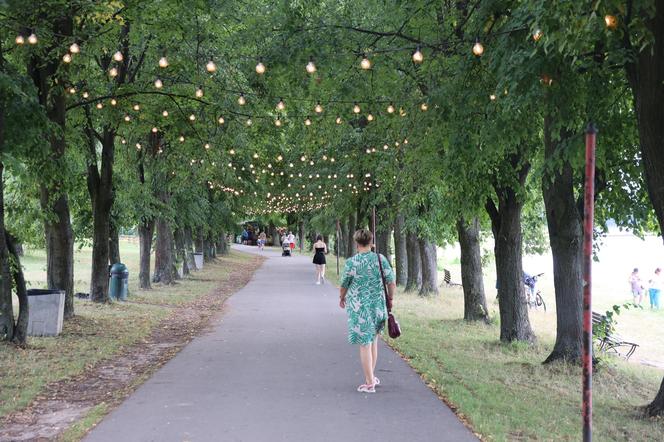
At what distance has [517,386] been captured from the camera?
8.90 metres

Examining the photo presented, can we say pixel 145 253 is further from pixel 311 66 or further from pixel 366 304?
pixel 366 304

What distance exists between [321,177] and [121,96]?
662 inches

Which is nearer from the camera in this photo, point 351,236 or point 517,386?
point 517,386

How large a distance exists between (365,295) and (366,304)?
0.10 m

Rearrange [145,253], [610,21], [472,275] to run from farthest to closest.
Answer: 1. [145,253]
2. [472,275]
3. [610,21]

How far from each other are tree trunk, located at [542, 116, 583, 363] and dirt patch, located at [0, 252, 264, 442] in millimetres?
5957

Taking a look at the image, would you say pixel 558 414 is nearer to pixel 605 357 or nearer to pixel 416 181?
pixel 605 357

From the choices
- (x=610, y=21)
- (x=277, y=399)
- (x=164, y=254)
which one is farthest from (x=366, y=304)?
(x=164, y=254)

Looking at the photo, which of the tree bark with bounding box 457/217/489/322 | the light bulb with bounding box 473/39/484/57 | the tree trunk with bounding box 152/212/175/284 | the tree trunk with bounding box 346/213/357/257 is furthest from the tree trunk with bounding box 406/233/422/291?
the light bulb with bounding box 473/39/484/57

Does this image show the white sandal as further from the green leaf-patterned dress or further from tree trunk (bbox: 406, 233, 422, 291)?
tree trunk (bbox: 406, 233, 422, 291)

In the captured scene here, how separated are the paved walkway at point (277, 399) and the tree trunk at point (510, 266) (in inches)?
117

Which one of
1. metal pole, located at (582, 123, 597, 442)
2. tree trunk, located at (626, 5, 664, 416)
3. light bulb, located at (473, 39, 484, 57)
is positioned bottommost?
metal pole, located at (582, 123, 597, 442)

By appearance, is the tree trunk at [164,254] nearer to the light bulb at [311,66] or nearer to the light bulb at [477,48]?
the light bulb at [311,66]

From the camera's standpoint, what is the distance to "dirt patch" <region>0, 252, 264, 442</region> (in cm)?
658
